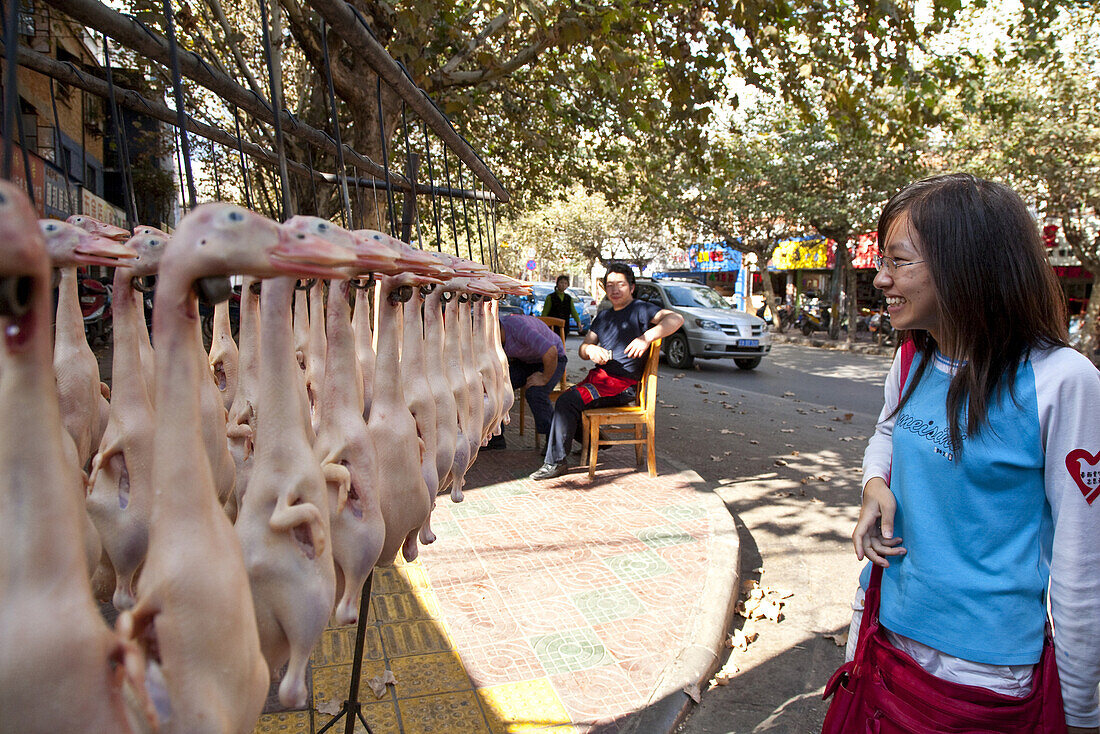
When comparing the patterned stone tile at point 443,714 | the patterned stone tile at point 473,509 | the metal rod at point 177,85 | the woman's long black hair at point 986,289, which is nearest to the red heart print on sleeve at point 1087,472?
the woman's long black hair at point 986,289

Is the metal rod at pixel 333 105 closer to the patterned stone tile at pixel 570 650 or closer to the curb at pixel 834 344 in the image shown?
the patterned stone tile at pixel 570 650

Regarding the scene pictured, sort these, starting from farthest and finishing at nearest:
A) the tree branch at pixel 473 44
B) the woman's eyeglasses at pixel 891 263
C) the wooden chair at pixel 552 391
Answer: the wooden chair at pixel 552 391 → the tree branch at pixel 473 44 → the woman's eyeglasses at pixel 891 263

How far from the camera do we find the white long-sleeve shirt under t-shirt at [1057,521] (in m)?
1.38

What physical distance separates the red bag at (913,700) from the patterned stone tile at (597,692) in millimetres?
1318

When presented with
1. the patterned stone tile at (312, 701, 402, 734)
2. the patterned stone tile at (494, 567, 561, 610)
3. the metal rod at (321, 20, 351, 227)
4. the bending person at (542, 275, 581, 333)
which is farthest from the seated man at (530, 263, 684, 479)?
the metal rod at (321, 20, 351, 227)

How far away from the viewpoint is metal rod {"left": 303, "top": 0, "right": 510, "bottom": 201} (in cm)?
180

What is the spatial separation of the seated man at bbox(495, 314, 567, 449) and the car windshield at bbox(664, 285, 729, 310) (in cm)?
884

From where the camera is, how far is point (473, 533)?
4648 millimetres

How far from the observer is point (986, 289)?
1543 mm

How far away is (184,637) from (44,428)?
312 millimetres

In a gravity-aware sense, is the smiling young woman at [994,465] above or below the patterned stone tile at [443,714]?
above

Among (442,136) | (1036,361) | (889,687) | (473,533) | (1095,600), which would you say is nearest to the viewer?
(1095,600)

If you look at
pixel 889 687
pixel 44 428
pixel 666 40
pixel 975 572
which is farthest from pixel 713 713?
pixel 666 40

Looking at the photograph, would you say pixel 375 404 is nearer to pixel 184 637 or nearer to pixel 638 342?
pixel 184 637
